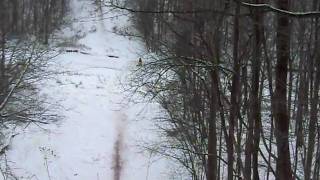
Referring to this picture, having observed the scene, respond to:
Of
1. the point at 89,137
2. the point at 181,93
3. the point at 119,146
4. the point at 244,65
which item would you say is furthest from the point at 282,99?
the point at 89,137

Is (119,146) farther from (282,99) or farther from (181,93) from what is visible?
(282,99)

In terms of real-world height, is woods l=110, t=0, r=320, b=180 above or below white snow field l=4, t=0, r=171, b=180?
above

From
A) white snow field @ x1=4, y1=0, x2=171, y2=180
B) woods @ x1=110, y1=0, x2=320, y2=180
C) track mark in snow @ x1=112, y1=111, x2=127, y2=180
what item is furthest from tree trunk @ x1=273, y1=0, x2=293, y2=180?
track mark in snow @ x1=112, y1=111, x2=127, y2=180

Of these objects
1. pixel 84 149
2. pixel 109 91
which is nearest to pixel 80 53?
pixel 109 91

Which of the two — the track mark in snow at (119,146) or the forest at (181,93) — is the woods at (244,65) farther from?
the track mark in snow at (119,146)

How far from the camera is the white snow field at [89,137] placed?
911 inches

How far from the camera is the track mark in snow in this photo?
23.1 m

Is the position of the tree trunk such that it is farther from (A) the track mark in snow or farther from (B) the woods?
(A) the track mark in snow

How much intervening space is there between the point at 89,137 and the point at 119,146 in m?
1.93

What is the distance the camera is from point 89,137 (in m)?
26.6

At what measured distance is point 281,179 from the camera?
9.52m

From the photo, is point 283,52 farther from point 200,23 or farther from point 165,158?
point 165,158

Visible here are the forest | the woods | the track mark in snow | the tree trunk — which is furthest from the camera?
the track mark in snow

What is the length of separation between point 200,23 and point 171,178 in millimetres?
10116
